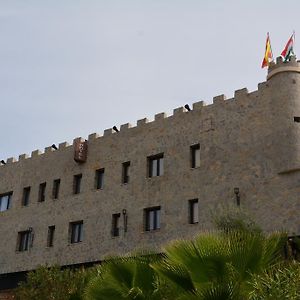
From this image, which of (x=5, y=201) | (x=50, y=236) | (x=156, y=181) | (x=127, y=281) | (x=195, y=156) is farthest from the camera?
(x=5, y=201)

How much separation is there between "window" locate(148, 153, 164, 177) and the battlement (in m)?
7.84

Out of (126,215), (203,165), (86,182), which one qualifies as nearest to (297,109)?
(203,165)

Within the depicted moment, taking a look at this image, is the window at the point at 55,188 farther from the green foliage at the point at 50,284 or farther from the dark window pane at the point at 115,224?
the green foliage at the point at 50,284

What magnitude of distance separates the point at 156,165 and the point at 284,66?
9.03 m

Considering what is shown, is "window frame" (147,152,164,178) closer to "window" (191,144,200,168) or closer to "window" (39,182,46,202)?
"window" (191,144,200,168)

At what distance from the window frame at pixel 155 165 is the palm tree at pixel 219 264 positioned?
2034cm

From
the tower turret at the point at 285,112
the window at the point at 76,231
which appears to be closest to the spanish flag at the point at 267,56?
the tower turret at the point at 285,112

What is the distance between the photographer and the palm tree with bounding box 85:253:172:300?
1345cm

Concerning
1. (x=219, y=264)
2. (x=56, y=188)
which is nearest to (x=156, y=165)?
(x=56, y=188)

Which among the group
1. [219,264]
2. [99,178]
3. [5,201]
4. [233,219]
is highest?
[5,201]

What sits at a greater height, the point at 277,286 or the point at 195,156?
the point at 195,156

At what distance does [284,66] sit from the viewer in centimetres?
2794

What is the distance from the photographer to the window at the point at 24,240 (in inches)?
1469

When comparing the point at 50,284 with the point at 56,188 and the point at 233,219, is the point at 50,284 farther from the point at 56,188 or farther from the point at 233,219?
the point at 56,188
